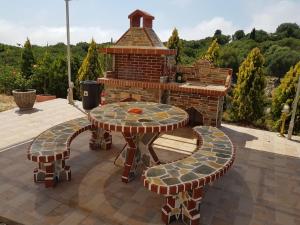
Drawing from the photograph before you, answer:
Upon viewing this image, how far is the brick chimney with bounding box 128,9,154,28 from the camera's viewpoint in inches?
335

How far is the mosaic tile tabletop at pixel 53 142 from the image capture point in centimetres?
454

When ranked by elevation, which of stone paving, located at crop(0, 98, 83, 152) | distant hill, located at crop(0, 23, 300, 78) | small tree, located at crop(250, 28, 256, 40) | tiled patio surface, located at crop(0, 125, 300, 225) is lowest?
tiled patio surface, located at crop(0, 125, 300, 225)

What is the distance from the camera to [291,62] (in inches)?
1706

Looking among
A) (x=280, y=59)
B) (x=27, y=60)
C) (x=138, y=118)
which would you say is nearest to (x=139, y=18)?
(x=138, y=118)

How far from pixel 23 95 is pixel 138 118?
664 centimetres

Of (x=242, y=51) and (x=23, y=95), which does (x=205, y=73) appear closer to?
(x=23, y=95)

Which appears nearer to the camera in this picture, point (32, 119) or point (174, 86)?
point (174, 86)

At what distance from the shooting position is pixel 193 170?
390 cm

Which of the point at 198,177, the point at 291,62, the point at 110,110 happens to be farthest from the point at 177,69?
the point at 291,62

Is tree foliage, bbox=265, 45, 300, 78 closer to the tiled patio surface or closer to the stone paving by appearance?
the stone paving

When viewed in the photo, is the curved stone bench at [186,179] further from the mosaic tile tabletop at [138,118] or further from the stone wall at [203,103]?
the stone wall at [203,103]

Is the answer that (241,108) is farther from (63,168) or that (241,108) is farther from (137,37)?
(63,168)

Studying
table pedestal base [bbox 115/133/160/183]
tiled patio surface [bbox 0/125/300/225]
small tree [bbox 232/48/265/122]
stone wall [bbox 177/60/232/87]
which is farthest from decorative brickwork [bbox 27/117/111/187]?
small tree [bbox 232/48/265/122]

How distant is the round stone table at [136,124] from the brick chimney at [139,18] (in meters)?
3.71
